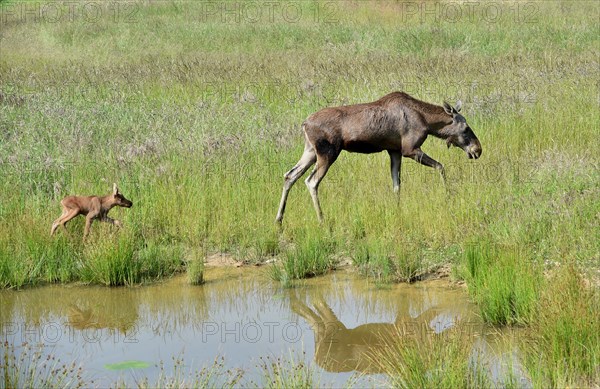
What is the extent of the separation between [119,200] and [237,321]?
283 cm

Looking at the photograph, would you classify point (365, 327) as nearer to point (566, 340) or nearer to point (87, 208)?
point (566, 340)

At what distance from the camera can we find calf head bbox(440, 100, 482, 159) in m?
12.4

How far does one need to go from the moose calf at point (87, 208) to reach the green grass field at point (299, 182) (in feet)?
0.55

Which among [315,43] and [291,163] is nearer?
[291,163]

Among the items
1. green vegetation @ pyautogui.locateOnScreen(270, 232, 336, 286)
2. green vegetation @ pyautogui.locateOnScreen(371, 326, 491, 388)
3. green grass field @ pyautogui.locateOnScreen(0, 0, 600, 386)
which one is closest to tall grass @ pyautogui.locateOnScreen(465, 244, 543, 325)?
green grass field @ pyautogui.locateOnScreen(0, 0, 600, 386)

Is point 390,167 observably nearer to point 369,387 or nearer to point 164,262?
point 164,262

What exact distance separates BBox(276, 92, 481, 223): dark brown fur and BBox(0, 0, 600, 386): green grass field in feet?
1.37

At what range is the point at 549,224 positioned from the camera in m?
10.3

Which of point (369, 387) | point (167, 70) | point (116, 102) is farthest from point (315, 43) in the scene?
point (369, 387)

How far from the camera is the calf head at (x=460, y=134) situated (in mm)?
12364

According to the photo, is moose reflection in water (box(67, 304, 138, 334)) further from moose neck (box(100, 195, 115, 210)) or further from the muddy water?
moose neck (box(100, 195, 115, 210))

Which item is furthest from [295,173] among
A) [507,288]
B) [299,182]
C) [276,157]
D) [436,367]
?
[436,367]

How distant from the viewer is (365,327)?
8.39 metres

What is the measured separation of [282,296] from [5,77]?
12538mm
